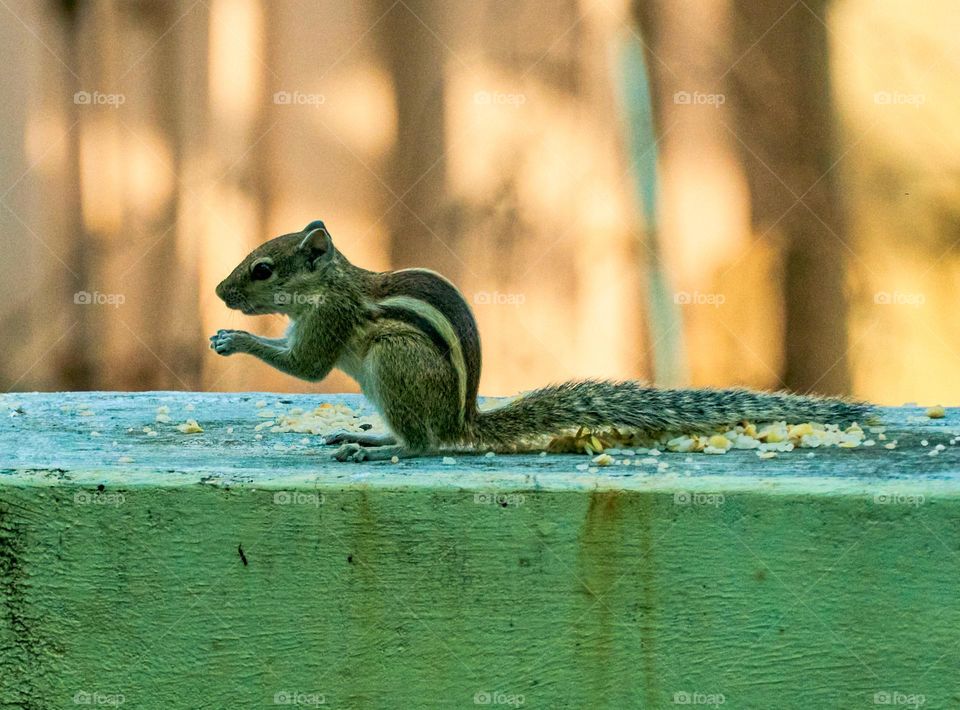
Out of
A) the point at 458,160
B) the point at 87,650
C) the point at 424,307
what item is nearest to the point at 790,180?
the point at 458,160

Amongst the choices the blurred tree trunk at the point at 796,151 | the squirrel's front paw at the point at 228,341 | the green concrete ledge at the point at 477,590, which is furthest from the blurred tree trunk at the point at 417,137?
the green concrete ledge at the point at 477,590

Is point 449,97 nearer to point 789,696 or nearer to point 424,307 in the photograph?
point 424,307

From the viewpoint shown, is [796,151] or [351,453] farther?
[796,151]

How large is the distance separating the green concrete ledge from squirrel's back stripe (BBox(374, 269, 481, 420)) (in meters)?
0.51

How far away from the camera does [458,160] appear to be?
13.3ft

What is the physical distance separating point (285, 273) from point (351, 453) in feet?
1.85

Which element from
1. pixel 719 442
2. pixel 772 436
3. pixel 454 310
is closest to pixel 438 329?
pixel 454 310

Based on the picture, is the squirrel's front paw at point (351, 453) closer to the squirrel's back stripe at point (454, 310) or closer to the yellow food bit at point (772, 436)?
the squirrel's back stripe at point (454, 310)

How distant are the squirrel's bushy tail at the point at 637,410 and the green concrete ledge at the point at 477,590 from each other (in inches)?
19.9

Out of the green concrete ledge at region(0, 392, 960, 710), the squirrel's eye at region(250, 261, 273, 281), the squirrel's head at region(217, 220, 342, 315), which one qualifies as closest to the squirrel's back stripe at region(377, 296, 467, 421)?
the squirrel's head at region(217, 220, 342, 315)

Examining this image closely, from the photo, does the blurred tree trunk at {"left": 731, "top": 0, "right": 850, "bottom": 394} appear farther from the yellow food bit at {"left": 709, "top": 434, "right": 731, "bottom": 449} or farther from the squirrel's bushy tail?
the yellow food bit at {"left": 709, "top": 434, "right": 731, "bottom": 449}

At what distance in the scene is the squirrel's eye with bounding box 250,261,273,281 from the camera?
→ 9.89 feet

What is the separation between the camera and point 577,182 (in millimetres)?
4062

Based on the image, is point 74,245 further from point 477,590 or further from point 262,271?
point 477,590
